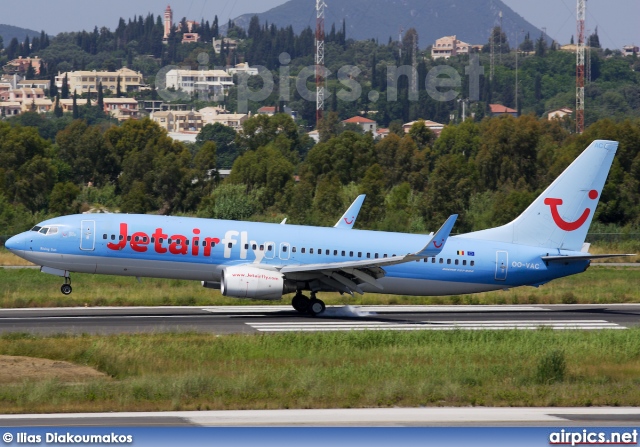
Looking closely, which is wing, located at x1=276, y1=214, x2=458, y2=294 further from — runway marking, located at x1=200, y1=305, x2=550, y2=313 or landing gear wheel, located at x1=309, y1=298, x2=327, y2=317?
Result: runway marking, located at x1=200, y1=305, x2=550, y2=313

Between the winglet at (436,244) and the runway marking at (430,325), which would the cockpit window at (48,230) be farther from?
the winglet at (436,244)

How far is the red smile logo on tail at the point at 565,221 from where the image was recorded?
41594mm

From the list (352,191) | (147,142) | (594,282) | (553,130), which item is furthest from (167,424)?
(553,130)

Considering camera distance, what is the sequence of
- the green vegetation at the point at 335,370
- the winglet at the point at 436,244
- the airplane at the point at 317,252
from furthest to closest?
1. the airplane at the point at 317,252
2. the winglet at the point at 436,244
3. the green vegetation at the point at 335,370

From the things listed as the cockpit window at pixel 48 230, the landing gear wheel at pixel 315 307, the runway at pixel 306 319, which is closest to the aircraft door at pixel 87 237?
the cockpit window at pixel 48 230

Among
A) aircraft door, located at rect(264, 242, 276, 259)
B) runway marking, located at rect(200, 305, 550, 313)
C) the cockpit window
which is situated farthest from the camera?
runway marking, located at rect(200, 305, 550, 313)

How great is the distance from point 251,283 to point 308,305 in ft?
11.8

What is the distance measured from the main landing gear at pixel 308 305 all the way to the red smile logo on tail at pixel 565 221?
32.1ft

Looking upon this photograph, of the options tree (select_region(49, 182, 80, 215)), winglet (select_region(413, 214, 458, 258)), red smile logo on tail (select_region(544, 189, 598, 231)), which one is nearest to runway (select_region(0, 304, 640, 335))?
winglet (select_region(413, 214, 458, 258))

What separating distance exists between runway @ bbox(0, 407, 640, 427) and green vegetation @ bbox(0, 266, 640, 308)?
2234 cm

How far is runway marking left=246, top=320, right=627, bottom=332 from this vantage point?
36.0 m

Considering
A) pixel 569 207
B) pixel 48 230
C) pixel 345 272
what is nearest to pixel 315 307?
pixel 345 272

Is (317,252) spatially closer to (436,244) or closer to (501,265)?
(436,244)

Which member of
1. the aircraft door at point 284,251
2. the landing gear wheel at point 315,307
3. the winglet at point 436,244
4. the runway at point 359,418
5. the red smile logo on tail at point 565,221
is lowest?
the runway at point 359,418
